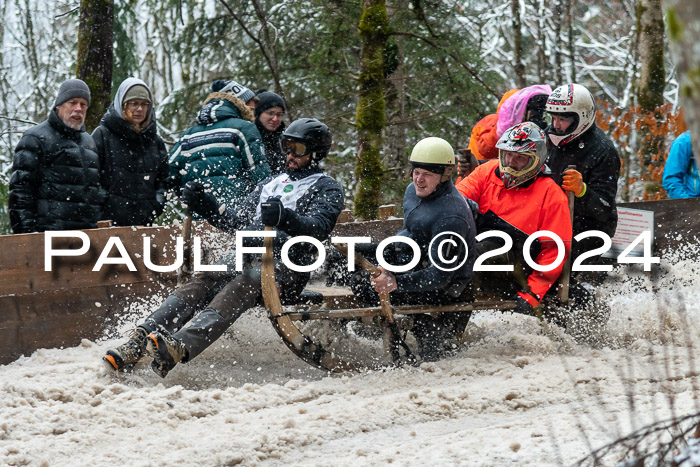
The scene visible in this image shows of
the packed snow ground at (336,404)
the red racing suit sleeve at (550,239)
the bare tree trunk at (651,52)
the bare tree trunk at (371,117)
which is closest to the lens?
the packed snow ground at (336,404)

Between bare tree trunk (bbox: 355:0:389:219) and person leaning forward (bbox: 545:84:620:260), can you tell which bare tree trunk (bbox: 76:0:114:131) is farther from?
person leaning forward (bbox: 545:84:620:260)

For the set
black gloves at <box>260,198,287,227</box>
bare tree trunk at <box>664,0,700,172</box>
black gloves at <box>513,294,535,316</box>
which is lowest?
black gloves at <box>513,294,535,316</box>

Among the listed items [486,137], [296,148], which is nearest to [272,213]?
[296,148]

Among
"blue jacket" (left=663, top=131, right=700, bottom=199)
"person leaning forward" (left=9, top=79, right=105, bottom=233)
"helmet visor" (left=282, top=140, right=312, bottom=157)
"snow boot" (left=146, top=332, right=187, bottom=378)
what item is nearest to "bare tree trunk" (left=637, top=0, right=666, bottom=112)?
"blue jacket" (left=663, top=131, right=700, bottom=199)

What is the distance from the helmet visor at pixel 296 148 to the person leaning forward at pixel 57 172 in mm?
1687

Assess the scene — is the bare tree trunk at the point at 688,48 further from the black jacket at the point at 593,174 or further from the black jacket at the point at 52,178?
the black jacket at the point at 52,178

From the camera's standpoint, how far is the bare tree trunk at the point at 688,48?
1.49 m

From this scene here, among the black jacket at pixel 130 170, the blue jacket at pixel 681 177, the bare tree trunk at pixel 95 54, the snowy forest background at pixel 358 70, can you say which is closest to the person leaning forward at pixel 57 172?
the black jacket at pixel 130 170

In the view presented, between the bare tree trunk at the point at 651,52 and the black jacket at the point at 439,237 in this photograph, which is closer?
the black jacket at the point at 439,237

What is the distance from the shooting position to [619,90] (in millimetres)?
21250

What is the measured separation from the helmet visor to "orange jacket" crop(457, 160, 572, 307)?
1381 millimetres

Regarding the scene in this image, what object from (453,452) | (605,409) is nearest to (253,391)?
(453,452)

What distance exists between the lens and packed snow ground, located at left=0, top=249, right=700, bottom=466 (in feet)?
12.3

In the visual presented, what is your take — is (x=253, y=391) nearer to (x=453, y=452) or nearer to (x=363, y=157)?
(x=453, y=452)
